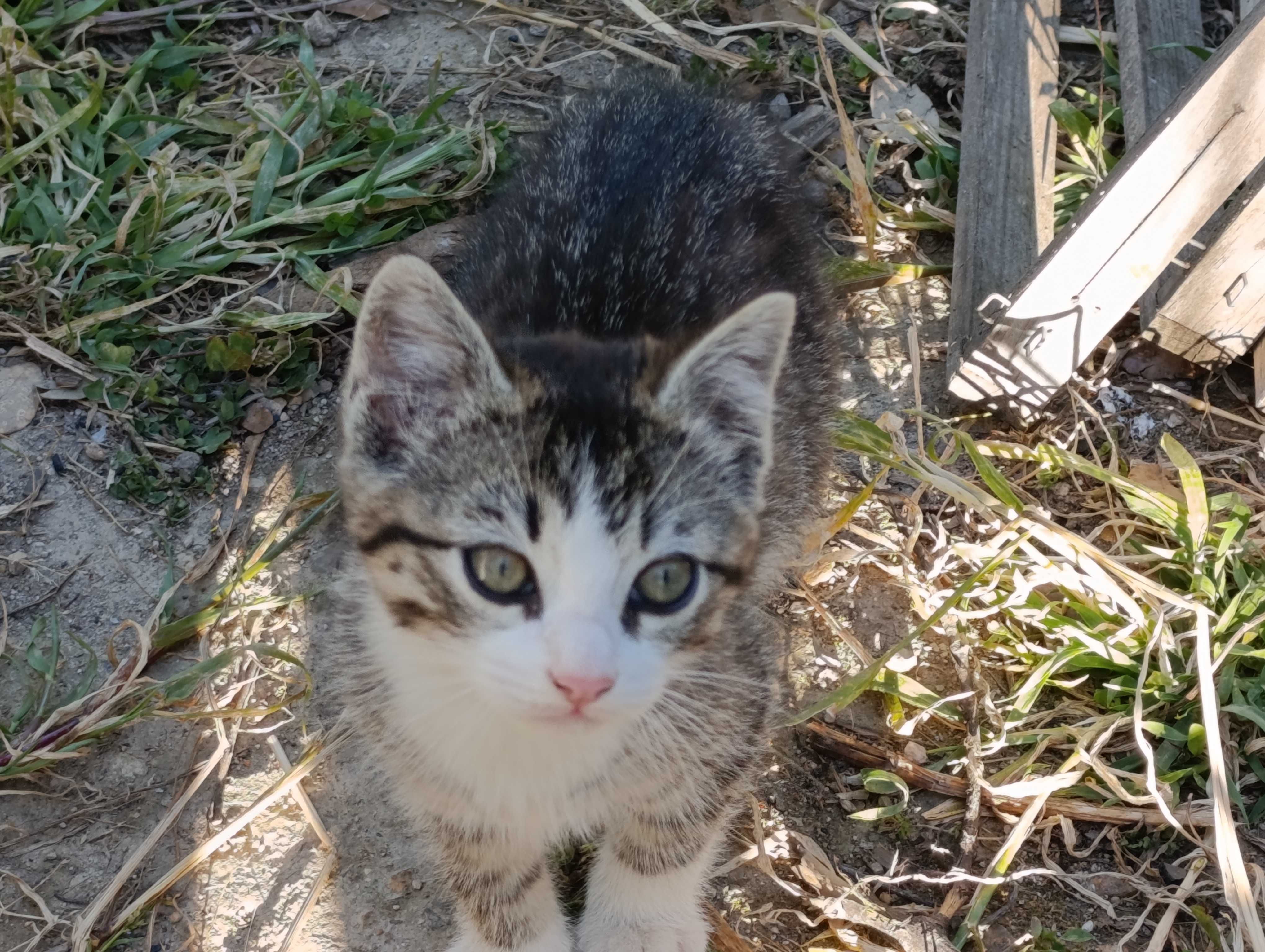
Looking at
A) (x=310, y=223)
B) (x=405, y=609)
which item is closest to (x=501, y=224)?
(x=310, y=223)

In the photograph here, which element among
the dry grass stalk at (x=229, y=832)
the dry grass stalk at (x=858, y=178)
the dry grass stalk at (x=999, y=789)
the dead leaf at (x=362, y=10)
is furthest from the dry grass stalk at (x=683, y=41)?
the dry grass stalk at (x=229, y=832)

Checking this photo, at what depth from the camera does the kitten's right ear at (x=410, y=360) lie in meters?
2.00

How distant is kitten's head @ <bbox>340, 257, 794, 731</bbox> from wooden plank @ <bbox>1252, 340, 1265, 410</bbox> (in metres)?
1.93

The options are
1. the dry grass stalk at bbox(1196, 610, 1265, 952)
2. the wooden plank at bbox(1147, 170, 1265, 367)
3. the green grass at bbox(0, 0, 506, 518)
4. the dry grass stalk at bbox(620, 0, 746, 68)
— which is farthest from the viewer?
the dry grass stalk at bbox(620, 0, 746, 68)

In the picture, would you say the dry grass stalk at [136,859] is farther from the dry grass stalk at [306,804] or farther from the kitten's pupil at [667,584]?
the kitten's pupil at [667,584]

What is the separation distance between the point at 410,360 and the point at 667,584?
2.07 feet

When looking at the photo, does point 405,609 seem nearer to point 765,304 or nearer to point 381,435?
point 381,435

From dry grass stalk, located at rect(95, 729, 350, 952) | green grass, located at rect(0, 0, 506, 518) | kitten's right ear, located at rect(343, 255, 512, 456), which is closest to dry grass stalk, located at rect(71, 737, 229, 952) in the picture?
dry grass stalk, located at rect(95, 729, 350, 952)

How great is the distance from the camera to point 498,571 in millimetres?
1986

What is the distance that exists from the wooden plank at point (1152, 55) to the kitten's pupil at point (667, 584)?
8.27ft

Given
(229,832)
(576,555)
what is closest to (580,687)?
(576,555)

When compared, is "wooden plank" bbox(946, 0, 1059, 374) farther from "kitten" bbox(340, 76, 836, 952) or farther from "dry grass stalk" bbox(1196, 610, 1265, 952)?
"dry grass stalk" bbox(1196, 610, 1265, 952)

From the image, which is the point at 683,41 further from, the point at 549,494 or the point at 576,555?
the point at 576,555

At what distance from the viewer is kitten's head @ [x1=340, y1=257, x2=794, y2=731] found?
1921 millimetres
